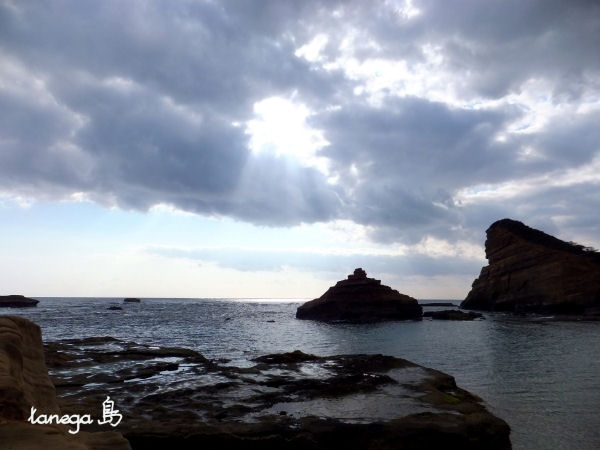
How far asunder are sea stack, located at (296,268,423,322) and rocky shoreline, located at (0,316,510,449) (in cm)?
6368

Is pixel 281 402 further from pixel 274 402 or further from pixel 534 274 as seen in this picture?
pixel 534 274

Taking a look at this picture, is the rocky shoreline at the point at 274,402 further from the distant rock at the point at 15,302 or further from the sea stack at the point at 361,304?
the distant rock at the point at 15,302

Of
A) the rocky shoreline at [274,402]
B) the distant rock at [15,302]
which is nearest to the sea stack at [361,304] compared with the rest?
the rocky shoreline at [274,402]

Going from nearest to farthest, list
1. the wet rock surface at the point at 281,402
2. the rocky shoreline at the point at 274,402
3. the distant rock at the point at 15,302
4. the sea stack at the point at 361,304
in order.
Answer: the rocky shoreline at the point at 274,402, the wet rock surface at the point at 281,402, the sea stack at the point at 361,304, the distant rock at the point at 15,302

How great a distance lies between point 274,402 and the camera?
50.7 feet

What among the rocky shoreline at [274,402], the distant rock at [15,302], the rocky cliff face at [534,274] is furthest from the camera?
the distant rock at [15,302]

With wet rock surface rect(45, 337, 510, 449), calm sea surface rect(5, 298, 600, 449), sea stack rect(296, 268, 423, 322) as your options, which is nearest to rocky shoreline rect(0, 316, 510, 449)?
wet rock surface rect(45, 337, 510, 449)

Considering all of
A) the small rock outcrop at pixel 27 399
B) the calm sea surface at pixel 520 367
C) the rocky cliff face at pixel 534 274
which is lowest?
the calm sea surface at pixel 520 367

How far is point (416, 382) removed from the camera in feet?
60.0

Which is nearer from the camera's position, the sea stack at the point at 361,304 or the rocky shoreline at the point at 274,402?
the rocky shoreline at the point at 274,402

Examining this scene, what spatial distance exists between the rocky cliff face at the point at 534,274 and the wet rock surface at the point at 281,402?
79.2 metres

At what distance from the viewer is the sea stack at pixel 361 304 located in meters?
88.0

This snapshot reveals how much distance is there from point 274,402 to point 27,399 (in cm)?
1018

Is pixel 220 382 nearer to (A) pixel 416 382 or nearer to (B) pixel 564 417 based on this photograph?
(A) pixel 416 382
